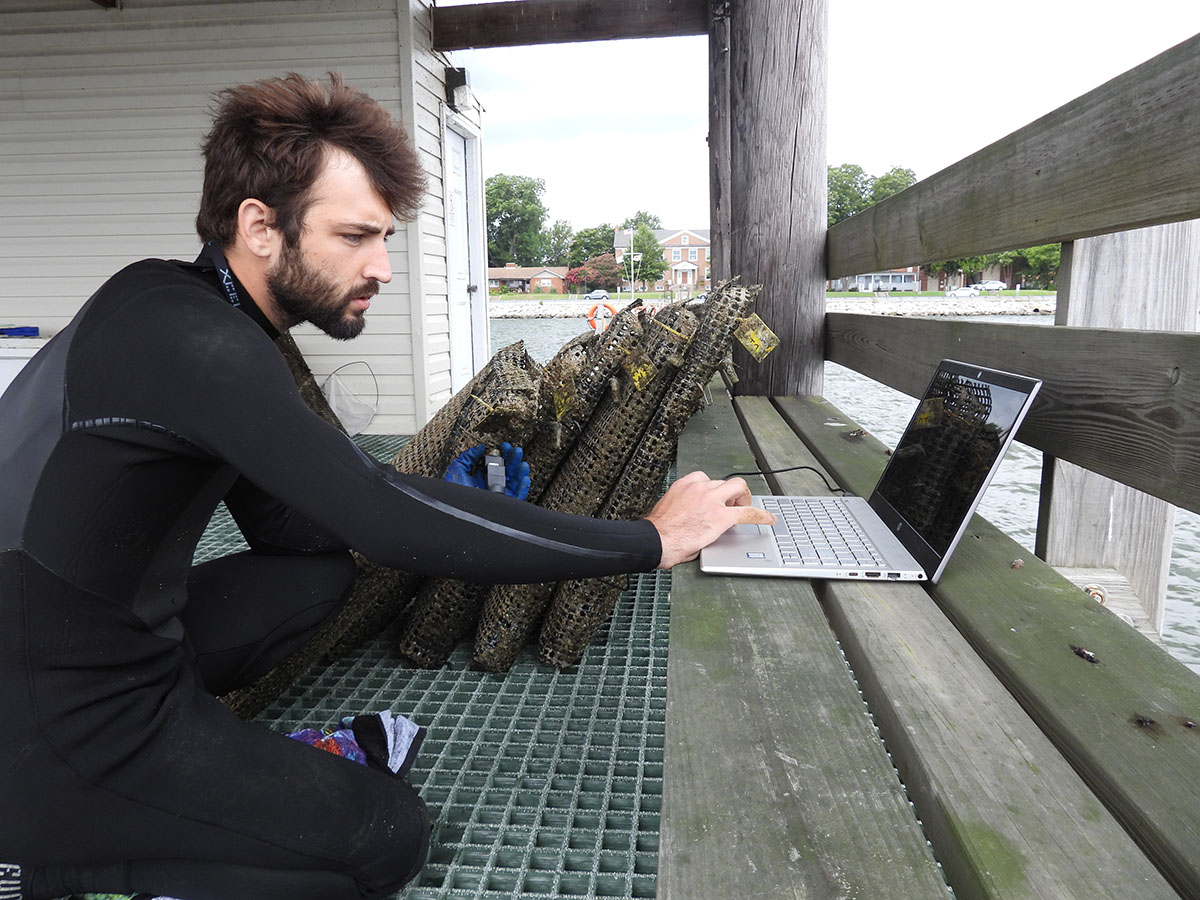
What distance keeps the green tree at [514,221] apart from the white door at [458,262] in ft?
220

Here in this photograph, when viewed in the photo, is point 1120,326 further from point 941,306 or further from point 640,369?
point 941,306

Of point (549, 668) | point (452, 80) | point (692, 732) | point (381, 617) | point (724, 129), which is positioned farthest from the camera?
point (452, 80)

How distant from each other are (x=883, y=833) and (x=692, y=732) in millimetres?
233

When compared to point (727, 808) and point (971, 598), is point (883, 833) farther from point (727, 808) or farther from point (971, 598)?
point (971, 598)

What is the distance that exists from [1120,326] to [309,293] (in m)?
1.67

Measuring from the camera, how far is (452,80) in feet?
25.0

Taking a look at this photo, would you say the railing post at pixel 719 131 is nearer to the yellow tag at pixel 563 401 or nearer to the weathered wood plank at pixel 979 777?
the yellow tag at pixel 563 401

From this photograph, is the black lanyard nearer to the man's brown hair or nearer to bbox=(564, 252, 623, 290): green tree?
the man's brown hair

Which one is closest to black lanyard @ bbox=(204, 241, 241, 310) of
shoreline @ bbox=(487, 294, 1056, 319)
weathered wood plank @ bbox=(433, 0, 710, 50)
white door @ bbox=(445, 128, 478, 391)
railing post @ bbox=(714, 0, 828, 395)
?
shoreline @ bbox=(487, 294, 1056, 319)

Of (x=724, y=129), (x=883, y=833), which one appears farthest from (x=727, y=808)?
(x=724, y=129)

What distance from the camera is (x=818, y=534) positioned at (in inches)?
64.1

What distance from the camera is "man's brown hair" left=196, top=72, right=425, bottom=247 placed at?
4.99 ft

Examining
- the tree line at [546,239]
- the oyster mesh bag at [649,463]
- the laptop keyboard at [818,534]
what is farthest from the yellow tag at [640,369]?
the tree line at [546,239]

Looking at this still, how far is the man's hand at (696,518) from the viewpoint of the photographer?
4.91ft
